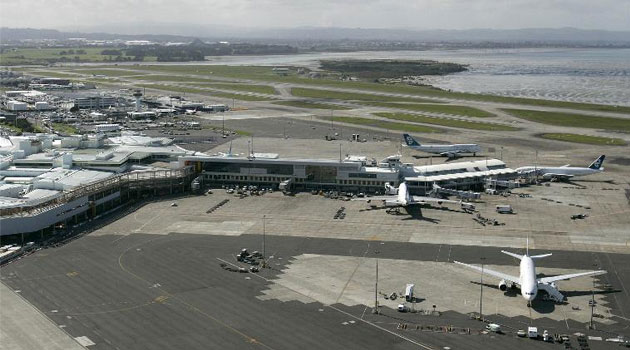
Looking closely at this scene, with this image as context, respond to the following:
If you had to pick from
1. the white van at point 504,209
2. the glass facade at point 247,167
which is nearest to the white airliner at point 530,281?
the white van at point 504,209

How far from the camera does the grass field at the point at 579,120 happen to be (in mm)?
178500

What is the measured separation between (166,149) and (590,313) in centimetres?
8721

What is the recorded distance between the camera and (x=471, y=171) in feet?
382

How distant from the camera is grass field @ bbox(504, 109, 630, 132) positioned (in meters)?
178

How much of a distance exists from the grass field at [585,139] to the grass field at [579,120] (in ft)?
53.4

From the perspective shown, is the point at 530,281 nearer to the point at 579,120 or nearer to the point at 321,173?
the point at 321,173

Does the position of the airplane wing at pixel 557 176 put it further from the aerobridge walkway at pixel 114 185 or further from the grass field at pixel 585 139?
the aerobridge walkway at pixel 114 185

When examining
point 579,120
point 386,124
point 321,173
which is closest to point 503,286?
point 321,173

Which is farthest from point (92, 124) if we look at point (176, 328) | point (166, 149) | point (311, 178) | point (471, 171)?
point (176, 328)

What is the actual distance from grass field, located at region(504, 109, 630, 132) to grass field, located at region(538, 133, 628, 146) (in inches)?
641

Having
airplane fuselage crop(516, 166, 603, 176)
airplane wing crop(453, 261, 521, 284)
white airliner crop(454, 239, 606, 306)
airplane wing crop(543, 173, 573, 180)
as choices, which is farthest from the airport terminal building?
white airliner crop(454, 239, 606, 306)

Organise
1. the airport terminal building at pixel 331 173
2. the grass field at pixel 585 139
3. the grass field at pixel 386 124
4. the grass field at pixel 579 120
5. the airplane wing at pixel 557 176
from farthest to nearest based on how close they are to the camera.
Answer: the grass field at pixel 579 120, the grass field at pixel 386 124, the grass field at pixel 585 139, the airplane wing at pixel 557 176, the airport terminal building at pixel 331 173

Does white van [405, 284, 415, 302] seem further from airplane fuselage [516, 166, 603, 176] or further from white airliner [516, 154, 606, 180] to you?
airplane fuselage [516, 166, 603, 176]

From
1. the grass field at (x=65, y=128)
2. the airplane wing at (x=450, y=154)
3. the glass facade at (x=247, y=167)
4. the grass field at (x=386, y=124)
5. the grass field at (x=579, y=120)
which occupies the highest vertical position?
the glass facade at (x=247, y=167)
